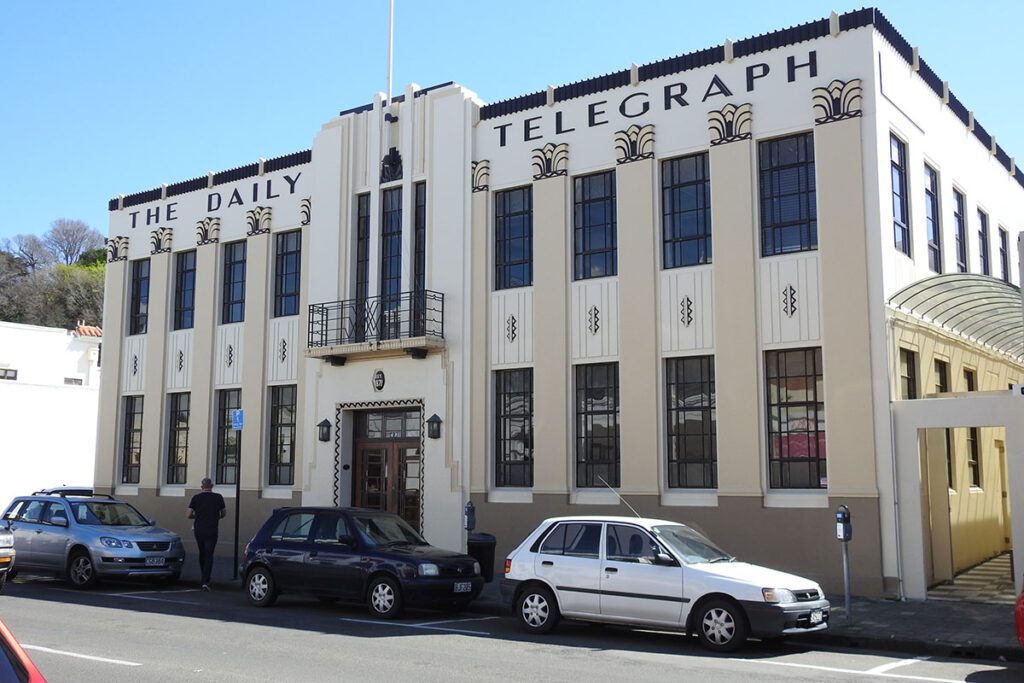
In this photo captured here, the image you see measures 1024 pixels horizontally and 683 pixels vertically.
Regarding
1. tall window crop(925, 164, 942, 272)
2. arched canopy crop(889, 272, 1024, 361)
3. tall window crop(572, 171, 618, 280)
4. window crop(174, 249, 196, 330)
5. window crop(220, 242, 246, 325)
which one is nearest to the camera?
arched canopy crop(889, 272, 1024, 361)

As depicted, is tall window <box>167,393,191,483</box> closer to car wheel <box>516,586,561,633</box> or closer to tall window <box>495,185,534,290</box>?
tall window <box>495,185,534,290</box>

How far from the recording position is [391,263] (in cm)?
2091

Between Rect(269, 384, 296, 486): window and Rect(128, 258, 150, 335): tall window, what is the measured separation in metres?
5.10

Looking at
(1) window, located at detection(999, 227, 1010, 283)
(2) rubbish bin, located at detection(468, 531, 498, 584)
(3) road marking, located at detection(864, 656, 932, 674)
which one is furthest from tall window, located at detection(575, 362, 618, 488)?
(1) window, located at detection(999, 227, 1010, 283)

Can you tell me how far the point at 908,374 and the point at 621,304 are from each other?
16.0ft

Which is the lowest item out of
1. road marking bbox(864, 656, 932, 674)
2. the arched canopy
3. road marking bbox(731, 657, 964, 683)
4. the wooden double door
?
road marking bbox(864, 656, 932, 674)

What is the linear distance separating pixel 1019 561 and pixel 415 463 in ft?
35.7

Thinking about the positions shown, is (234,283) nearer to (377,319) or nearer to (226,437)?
(226,437)

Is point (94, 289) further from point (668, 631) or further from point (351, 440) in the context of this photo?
point (668, 631)

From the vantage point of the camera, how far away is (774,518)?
51.9 feet

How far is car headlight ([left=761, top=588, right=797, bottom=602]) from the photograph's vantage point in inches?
420

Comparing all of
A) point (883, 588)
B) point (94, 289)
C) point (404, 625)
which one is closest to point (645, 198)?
point (883, 588)

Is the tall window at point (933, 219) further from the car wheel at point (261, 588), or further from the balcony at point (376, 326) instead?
the car wheel at point (261, 588)

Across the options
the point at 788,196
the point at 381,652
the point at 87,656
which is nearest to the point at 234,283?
the point at 788,196
